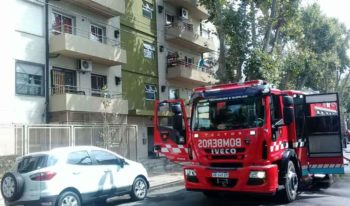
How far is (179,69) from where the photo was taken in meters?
29.1

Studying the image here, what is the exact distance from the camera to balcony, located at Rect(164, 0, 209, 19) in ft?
101

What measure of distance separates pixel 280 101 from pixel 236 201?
2834 millimetres

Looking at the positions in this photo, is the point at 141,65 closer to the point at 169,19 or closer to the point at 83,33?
the point at 169,19

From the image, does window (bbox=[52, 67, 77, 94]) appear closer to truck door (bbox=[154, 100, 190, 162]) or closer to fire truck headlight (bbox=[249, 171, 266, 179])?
truck door (bbox=[154, 100, 190, 162])

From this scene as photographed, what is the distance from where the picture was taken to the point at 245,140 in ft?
30.5

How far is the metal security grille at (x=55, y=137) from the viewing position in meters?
15.3

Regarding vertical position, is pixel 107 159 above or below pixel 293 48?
below

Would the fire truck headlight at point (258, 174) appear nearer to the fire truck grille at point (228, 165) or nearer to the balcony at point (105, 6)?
the fire truck grille at point (228, 165)

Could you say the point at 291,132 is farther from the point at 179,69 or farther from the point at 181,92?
the point at 181,92

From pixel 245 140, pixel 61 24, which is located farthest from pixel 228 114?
pixel 61 24

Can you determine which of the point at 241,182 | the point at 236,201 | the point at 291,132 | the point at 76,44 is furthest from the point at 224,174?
the point at 76,44

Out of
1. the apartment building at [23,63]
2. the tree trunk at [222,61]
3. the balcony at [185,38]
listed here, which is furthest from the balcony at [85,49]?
the balcony at [185,38]

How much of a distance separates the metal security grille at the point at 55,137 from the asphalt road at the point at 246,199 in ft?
15.4

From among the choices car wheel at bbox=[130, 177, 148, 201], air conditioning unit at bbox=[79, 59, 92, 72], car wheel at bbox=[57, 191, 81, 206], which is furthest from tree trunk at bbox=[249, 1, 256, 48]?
car wheel at bbox=[57, 191, 81, 206]
